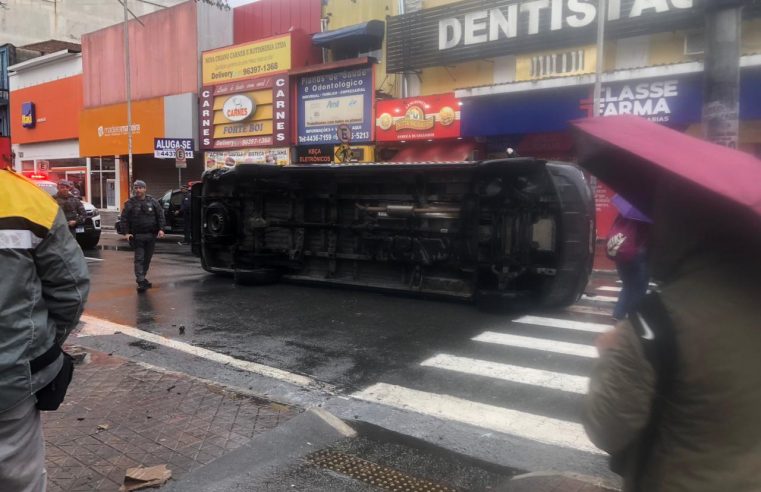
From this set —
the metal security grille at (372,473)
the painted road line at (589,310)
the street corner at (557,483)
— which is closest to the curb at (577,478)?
the street corner at (557,483)

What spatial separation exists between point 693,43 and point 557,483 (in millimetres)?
13784

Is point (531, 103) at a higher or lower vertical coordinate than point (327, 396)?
higher

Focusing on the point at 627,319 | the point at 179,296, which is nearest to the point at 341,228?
the point at 179,296

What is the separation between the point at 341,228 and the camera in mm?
9844

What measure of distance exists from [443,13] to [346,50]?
5.26m

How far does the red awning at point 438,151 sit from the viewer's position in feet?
59.6

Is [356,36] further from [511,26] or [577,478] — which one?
[577,478]

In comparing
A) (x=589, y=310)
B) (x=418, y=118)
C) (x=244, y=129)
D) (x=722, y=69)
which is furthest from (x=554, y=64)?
(x=244, y=129)

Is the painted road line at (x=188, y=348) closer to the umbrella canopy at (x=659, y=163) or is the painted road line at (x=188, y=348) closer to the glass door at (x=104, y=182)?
the umbrella canopy at (x=659, y=163)

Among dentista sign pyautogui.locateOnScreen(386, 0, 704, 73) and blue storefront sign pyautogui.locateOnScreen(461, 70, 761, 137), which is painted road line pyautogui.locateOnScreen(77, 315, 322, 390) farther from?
dentista sign pyautogui.locateOnScreen(386, 0, 704, 73)

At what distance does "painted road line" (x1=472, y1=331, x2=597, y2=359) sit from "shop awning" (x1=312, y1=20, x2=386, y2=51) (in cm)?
1459

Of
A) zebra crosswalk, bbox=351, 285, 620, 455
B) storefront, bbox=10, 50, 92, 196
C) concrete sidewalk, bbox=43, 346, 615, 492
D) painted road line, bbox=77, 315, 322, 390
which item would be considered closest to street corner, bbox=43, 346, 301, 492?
concrete sidewalk, bbox=43, 346, 615, 492

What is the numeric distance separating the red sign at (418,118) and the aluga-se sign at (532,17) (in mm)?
1606

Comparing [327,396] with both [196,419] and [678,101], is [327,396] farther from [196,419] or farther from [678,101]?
[678,101]
